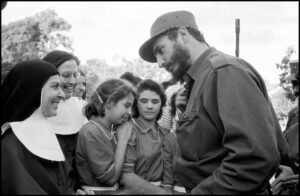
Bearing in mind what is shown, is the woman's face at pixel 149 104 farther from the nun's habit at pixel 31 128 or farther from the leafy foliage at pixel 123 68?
the leafy foliage at pixel 123 68

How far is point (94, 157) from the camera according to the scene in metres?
3.69

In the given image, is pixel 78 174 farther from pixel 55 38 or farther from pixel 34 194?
pixel 55 38

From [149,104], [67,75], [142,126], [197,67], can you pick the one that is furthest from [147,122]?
[197,67]

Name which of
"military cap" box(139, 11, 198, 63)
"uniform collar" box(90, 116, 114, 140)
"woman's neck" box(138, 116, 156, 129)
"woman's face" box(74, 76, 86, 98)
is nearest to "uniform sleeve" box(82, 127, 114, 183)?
"uniform collar" box(90, 116, 114, 140)

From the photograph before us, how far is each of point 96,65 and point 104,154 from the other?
142 ft

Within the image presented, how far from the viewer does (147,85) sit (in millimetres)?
4688

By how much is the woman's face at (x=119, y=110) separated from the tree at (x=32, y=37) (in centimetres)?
2443

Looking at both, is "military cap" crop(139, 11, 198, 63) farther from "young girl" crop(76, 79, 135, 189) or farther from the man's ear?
"young girl" crop(76, 79, 135, 189)

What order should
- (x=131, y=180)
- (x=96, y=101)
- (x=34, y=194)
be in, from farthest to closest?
(x=96, y=101) → (x=131, y=180) → (x=34, y=194)

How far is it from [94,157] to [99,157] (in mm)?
50

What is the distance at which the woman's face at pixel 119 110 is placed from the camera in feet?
13.5

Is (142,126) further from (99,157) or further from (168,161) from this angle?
(99,157)

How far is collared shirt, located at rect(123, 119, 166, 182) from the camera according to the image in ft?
13.1

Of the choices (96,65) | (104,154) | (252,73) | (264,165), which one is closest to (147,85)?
(104,154)
